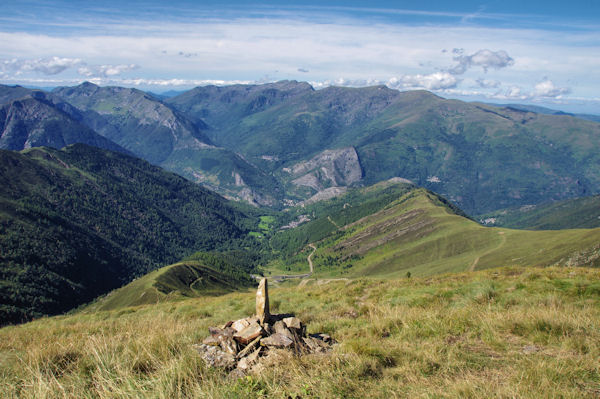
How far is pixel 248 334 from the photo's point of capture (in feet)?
29.5

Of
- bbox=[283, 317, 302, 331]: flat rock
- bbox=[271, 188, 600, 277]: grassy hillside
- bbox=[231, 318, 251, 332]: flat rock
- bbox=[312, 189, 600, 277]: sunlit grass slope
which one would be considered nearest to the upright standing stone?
bbox=[231, 318, 251, 332]: flat rock

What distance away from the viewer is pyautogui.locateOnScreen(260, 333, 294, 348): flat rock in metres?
8.35

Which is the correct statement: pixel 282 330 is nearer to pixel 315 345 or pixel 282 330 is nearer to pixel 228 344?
pixel 315 345

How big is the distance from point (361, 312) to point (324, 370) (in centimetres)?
862

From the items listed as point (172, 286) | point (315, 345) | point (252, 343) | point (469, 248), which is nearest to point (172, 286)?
point (172, 286)

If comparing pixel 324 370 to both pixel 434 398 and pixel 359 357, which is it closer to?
pixel 359 357

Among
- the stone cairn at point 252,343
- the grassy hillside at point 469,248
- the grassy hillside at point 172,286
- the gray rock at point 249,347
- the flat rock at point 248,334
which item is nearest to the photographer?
the stone cairn at point 252,343

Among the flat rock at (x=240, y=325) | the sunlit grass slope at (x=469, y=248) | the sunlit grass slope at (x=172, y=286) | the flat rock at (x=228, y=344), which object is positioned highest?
the flat rock at (x=228, y=344)

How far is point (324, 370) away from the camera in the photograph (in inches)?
263

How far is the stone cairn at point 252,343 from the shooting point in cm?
764

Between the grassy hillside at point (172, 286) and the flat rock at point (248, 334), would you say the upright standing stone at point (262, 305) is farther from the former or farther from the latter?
the grassy hillside at point (172, 286)

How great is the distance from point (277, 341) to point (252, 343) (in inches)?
26.4

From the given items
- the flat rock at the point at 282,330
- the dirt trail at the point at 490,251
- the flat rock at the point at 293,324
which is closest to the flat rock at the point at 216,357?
the flat rock at the point at 282,330

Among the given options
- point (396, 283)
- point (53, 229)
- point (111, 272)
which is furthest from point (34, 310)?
point (396, 283)
